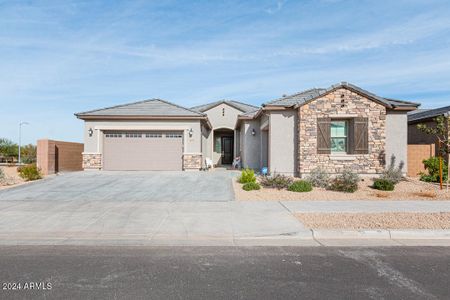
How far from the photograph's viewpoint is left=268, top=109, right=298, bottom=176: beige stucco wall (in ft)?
55.4

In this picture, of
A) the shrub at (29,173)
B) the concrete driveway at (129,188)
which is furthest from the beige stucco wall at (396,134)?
the shrub at (29,173)

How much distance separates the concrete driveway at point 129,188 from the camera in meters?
12.0

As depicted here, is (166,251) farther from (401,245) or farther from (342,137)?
(342,137)

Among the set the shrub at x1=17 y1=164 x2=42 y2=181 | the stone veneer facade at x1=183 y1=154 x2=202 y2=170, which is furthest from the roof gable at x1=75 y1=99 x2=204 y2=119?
the shrub at x1=17 y1=164 x2=42 y2=181

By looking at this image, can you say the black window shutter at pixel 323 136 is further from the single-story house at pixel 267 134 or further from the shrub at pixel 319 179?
the shrub at pixel 319 179

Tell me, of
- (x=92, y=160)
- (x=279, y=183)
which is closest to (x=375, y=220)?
(x=279, y=183)

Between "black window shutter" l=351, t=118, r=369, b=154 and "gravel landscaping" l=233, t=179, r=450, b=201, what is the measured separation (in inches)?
107

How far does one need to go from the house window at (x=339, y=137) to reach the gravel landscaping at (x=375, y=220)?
7681 mm

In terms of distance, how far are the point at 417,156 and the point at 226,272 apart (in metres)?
16.0

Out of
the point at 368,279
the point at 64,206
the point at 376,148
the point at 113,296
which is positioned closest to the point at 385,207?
the point at 368,279

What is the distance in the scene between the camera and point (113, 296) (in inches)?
170

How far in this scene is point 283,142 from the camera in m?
16.9

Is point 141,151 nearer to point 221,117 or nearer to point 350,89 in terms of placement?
point 221,117

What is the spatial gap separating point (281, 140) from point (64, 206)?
10446 mm
